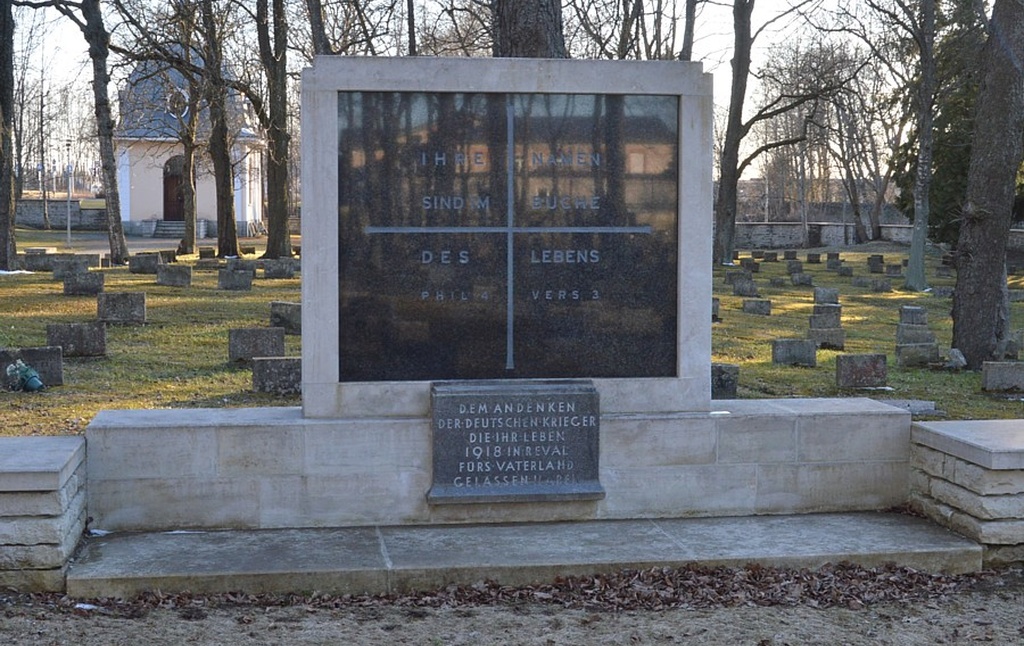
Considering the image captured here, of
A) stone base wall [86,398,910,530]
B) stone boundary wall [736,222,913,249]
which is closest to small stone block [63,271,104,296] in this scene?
stone base wall [86,398,910,530]

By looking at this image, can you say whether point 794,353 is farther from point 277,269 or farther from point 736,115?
point 736,115

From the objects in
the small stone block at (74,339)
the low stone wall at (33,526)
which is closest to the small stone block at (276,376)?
the small stone block at (74,339)

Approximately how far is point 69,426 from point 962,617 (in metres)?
6.74

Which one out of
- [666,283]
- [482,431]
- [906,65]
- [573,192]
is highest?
[906,65]

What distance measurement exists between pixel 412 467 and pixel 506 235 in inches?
57.7

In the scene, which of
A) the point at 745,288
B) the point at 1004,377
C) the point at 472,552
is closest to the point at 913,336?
the point at 1004,377

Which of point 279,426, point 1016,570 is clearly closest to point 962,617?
point 1016,570

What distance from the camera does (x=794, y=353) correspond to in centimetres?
1540

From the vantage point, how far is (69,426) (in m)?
9.55

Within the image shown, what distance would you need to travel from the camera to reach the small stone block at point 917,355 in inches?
632

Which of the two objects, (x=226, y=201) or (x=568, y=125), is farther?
A: (x=226, y=201)

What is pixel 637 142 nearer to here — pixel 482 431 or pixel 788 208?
pixel 482 431

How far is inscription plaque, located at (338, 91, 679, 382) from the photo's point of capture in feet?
23.3

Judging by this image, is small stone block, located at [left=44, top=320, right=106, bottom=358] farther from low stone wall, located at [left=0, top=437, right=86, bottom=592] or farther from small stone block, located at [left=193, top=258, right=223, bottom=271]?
small stone block, located at [left=193, top=258, right=223, bottom=271]
